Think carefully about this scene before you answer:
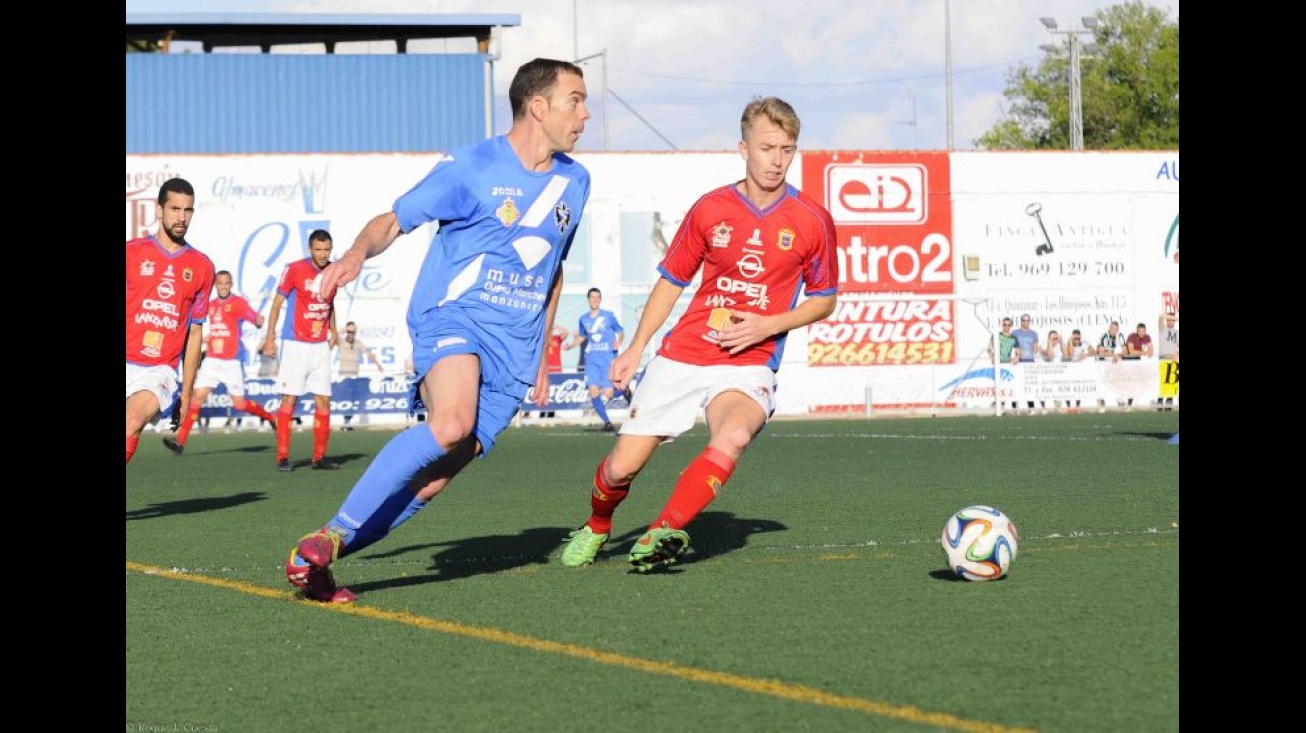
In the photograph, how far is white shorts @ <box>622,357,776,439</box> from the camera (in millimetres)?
8383

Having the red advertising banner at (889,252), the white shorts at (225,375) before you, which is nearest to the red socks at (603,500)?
the white shorts at (225,375)

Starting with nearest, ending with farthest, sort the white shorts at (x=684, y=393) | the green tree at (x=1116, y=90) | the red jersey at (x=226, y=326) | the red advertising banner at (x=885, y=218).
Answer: the white shorts at (x=684, y=393) < the red jersey at (x=226, y=326) < the red advertising banner at (x=885, y=218) < the green tree at (x=1116, y=90)

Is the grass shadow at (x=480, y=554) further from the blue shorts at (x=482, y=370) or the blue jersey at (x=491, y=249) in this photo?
the blue jersey at (x=491, y=249)

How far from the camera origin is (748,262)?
840 cm

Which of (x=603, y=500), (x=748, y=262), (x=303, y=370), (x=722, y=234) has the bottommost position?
(x=603, y=500)

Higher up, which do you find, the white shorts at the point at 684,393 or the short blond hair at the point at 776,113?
the short blond hair at the point at 776,113

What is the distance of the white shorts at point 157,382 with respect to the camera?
10945mm

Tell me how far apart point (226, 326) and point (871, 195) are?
48.1ft

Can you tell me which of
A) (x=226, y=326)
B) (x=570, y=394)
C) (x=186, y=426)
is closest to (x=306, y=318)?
(x=186, y=426)

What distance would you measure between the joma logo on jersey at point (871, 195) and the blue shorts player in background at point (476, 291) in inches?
1026

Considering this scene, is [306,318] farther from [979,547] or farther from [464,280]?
[979,547]
